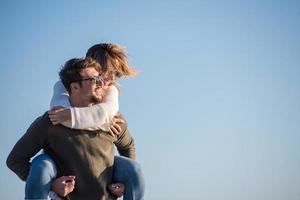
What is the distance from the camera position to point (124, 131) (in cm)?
638

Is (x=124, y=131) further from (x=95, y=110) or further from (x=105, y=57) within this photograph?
(x=105, y=57)

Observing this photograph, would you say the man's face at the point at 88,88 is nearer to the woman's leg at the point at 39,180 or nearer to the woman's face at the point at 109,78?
the woman's face at the point at 109,78

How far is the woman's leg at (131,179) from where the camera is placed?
18.6 ft

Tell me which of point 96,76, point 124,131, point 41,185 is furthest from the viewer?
point 124,131

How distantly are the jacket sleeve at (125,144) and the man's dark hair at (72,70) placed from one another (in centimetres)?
91

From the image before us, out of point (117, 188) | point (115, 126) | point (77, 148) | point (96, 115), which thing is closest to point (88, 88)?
point (96, 115)

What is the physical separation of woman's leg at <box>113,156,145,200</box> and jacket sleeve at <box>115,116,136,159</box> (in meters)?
0.58

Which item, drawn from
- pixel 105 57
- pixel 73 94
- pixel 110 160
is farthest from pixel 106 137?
pixel 105 57

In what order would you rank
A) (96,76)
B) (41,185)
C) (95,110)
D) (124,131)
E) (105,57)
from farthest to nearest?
(105,57) → (124,131) → (96,76) → (95,110) → (41,185)

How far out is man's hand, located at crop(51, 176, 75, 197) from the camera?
5324 millimetres

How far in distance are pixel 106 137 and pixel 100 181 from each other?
0.56 meters

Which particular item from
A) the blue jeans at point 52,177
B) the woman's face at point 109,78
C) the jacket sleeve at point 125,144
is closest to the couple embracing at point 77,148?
the blue jeans at point 52,177

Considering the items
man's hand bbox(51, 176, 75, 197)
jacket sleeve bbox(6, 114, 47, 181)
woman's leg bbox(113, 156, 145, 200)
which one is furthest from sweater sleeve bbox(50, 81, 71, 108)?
woman's leg bbox(113, 156, 145, 200)

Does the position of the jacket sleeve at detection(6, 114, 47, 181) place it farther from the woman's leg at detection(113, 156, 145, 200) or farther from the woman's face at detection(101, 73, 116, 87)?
the woman's face at detection(101, 73, 116, 87)
